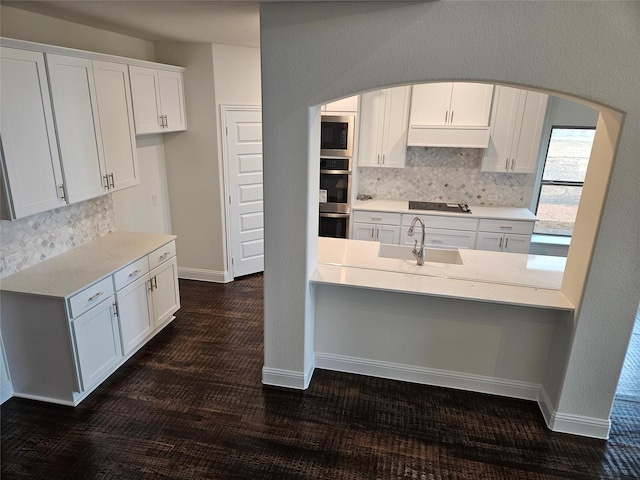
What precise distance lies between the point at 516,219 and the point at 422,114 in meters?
1.59

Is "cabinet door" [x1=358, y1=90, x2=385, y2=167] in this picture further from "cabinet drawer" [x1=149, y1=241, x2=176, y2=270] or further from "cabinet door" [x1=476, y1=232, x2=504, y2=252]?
"cabinet drawer" [x1=149, y1=241, x2=176, y2=270]

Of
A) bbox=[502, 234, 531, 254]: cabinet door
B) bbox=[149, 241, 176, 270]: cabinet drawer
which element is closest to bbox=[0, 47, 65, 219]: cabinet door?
bbox=[149, 241, 176, 270]: cabinet drawer

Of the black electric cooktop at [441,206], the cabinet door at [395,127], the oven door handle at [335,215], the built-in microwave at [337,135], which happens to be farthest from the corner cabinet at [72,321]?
the black electric cooktop at [441,206]

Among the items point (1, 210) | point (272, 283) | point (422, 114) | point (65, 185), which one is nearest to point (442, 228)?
point (422, 114)

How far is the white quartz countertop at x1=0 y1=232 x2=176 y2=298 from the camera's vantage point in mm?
2744

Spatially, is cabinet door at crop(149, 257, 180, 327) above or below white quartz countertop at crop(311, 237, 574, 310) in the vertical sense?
below

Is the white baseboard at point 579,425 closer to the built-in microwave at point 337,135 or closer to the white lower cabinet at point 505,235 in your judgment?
the white lower cabinet at point 505,235

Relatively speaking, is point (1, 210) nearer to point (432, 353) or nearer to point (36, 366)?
point (36, 366)

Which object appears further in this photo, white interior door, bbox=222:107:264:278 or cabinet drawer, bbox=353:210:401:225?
cabinet drawer, bbox=353:210:401:225

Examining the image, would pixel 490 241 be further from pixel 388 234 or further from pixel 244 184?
pixel 244 184

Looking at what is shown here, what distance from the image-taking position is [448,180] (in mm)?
5305

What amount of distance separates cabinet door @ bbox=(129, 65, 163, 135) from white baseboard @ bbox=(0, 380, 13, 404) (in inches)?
86.4

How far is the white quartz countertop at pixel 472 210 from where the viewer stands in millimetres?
4785

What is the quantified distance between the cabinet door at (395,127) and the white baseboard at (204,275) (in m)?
2.33
